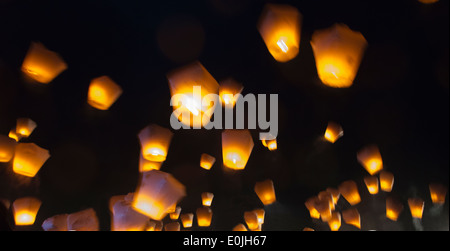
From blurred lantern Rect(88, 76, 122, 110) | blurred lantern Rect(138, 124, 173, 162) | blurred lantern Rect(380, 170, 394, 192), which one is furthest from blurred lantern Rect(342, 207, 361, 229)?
blurred lantern Rect(88, 76, 122, 110)

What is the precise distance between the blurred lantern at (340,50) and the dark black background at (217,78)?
11.7 feet

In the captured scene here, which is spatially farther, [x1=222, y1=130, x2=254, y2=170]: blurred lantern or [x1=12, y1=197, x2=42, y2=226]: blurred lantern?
[x1=12, y1=197, x2=42, y2=226]: blurred lantern

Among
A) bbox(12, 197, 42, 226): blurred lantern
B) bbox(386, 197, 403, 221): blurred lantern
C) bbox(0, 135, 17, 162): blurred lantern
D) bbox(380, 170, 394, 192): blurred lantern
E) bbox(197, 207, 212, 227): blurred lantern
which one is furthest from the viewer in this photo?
bbox(386, 197, 403, 221): blurred lantern

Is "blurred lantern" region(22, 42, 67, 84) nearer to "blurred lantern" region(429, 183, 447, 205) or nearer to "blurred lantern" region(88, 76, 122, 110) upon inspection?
"blurred lantern" region(88, 76, 122, 110)

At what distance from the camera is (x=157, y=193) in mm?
2498

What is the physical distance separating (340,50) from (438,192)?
10056mm

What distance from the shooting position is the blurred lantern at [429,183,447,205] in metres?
8.82

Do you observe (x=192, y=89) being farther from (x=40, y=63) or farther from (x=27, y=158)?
(x=27, y=158)

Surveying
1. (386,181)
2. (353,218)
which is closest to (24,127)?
(353,218)

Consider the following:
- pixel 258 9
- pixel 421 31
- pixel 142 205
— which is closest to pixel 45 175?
pixel 142 205

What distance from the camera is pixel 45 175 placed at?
7.45 meters

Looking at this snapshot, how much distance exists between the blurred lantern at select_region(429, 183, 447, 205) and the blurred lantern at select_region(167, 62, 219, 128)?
1013cm
